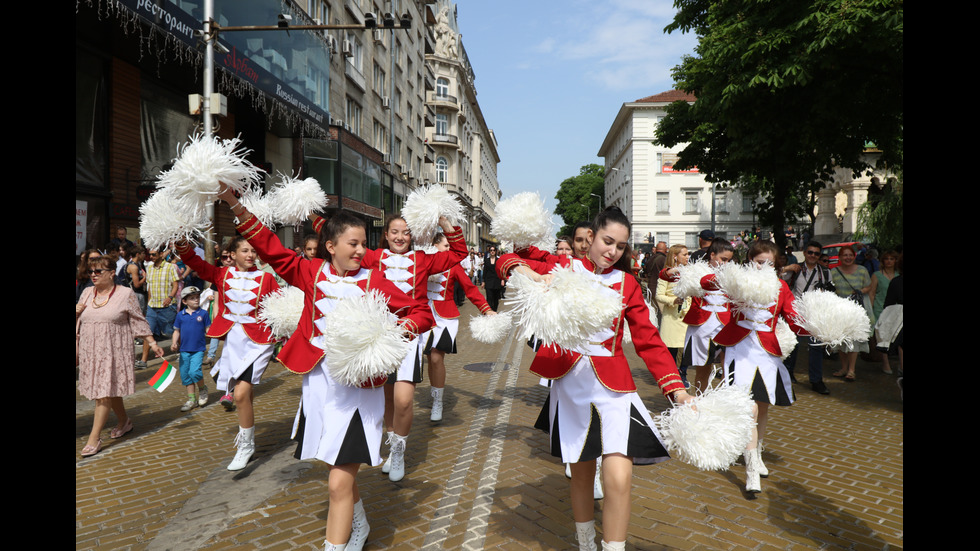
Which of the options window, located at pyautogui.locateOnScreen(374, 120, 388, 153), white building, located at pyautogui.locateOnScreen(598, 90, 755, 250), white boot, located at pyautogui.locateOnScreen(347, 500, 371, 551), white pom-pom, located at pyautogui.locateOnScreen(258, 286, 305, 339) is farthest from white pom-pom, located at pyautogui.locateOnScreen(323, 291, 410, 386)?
white building, located at pyautogui.locateOnScreen(598, 90, 755, 250)

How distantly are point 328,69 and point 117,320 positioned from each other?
18770mm

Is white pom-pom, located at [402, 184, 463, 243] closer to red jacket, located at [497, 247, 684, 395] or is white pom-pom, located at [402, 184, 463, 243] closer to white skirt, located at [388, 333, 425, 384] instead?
white skirt, located at [388, 333, 425, 384]

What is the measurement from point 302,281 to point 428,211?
1.95 meters

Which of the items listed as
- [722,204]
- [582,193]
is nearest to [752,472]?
[722,204]

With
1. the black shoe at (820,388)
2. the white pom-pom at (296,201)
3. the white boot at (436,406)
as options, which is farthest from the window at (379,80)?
the white pom-pom at (296,201)

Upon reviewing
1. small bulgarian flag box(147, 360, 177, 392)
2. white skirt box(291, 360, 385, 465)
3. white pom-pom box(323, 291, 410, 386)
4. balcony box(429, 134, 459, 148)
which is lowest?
small bulgarian flag box(147, 360, 177, 392)

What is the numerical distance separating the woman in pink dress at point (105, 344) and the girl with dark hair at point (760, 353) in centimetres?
561

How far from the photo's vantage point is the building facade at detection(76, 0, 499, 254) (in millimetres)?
12344

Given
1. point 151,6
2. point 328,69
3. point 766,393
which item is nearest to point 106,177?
point 151,6

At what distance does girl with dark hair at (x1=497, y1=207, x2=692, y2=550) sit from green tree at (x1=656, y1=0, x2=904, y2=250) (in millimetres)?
9357

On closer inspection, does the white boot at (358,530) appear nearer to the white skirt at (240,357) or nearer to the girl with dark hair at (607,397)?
the girl with dark hair at (607,397)

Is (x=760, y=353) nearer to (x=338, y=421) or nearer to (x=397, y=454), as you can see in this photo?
(x=397, y=454)

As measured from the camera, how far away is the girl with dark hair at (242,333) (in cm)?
519
